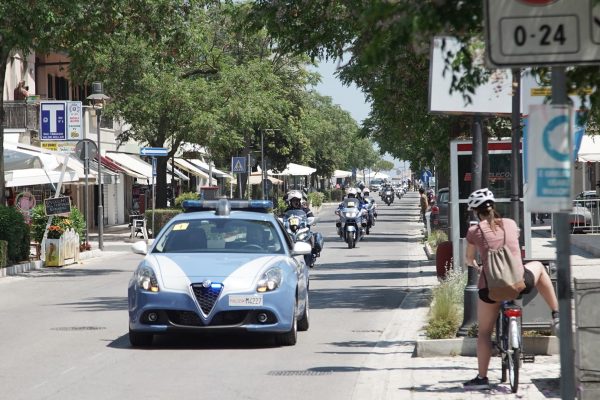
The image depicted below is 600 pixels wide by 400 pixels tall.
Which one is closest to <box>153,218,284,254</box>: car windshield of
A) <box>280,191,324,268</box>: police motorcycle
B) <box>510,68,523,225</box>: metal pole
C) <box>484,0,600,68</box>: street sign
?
<box>510,68,523,225</box>: metal pole

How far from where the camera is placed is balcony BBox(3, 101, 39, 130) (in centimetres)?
4441

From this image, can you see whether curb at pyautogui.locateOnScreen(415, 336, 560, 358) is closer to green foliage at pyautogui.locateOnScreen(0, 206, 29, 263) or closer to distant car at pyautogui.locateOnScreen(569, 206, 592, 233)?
green foliage at pyautogui.locateOnScreen(0, 206, 29, 263)

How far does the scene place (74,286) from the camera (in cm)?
2433

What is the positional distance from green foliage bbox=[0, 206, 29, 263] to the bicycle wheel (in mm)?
19676

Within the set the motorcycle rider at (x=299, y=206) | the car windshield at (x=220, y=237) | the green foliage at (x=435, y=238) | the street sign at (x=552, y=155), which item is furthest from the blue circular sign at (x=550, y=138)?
the green foliage at (x=435, y=238)

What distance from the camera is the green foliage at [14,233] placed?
2811 cm

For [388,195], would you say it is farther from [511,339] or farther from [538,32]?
[538,32]

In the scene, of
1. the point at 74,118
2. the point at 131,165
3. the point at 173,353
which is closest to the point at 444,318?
the point at 173,353

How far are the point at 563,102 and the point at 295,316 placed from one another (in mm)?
8247

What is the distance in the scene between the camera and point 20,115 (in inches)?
1769

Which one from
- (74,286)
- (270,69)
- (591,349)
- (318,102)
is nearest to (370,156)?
(318,102)

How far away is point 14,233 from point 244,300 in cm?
1614

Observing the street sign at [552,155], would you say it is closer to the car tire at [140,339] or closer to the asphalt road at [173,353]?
the asphalt road at [173,353]

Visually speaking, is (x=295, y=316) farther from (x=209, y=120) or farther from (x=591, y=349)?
(x=209, y=120)
